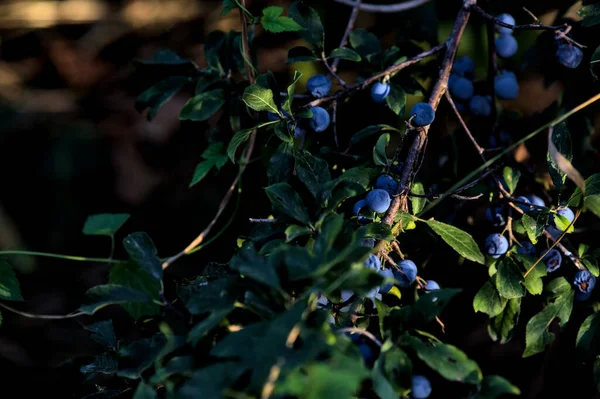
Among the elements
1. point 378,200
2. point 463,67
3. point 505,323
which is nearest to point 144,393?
point 378,200

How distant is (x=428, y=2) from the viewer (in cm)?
131

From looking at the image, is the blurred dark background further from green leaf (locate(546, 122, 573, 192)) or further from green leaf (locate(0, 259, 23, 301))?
green leaf (locate(546, 122, 573, 192))

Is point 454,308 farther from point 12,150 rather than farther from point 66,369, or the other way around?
point 12,150

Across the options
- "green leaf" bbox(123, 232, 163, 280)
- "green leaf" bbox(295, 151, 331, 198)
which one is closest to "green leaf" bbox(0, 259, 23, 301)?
"green leaf" bbox(123, 232, 163, 280)

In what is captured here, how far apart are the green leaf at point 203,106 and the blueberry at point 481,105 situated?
0.48 meters

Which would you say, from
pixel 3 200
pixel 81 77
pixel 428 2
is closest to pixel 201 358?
pixel 428 2

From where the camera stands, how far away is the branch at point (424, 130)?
0.84 m

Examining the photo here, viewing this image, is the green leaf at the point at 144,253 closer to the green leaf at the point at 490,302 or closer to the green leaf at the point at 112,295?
the green leaf at the point at 112,295

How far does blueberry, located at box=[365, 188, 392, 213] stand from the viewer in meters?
0.80

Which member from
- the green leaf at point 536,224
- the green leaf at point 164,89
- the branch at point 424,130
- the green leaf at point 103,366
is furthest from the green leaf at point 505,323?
the green leaf at point 164,89

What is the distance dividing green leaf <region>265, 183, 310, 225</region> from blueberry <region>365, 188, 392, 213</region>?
0.11m

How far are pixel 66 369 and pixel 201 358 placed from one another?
0.34m

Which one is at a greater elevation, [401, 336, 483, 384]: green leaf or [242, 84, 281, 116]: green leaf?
[242, 84, 281, 116]: green leaf

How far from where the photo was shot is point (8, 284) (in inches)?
36.8
